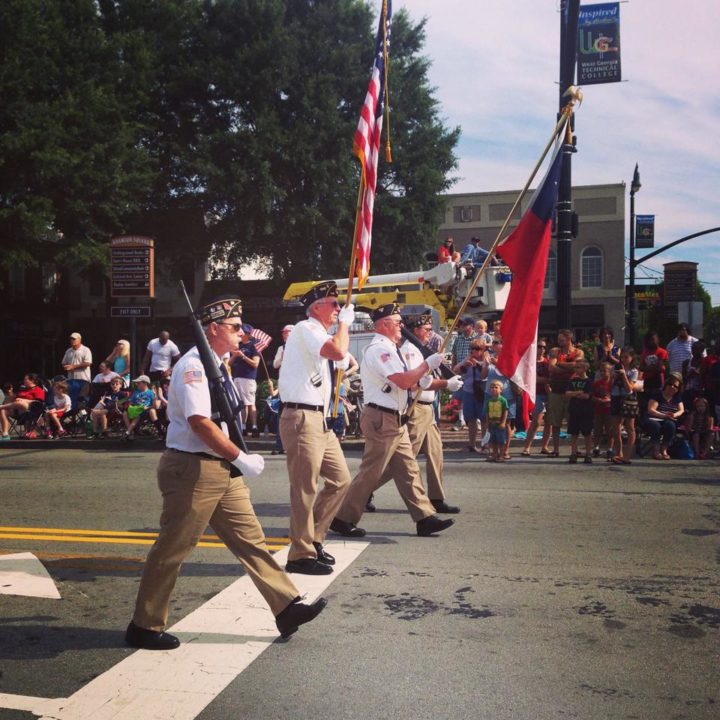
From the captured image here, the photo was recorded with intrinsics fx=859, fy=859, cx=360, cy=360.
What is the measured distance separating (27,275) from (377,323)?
3330cm

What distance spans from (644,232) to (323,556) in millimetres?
27182

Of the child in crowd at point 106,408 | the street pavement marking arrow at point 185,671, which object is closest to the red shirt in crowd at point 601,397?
the street pavement marking arrow at point 185,671

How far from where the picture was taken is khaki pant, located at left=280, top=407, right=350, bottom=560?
585 centimetres

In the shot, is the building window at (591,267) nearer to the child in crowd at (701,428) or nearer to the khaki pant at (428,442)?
the child in crowd at (701,428)

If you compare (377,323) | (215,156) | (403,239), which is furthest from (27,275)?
(377,323)

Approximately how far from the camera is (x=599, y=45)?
14461mm

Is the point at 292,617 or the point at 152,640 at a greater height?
the point at 292,617

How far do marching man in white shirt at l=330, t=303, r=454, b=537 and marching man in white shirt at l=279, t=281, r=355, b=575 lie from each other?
2.76ft

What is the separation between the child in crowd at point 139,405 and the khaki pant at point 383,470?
30.3 feet

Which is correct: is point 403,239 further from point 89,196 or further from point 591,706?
point 591,706

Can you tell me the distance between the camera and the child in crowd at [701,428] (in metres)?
12.9

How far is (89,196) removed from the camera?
26.9 meters

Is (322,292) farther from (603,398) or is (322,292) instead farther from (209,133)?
(209,133)

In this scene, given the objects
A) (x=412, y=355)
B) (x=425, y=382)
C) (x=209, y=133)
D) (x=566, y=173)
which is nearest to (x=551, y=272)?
(x=209, y=133)
